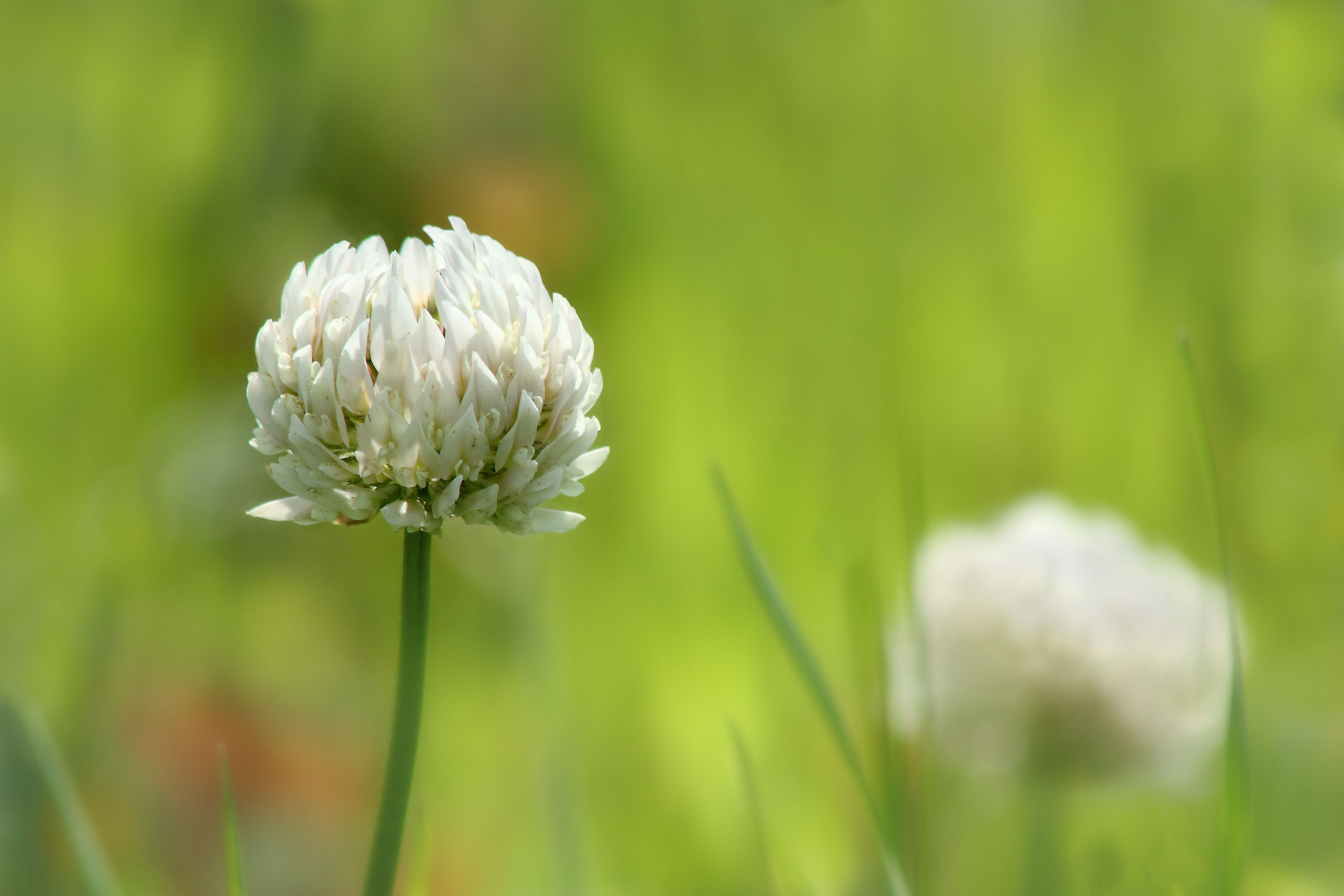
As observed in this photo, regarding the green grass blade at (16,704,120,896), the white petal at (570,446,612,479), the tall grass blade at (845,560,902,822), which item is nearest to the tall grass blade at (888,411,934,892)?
the tall grass blade at (845,560,902,822)

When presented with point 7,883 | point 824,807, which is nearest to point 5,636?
point 7,883

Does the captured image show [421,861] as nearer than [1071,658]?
Yes

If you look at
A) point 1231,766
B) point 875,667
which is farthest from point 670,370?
point 1231,766

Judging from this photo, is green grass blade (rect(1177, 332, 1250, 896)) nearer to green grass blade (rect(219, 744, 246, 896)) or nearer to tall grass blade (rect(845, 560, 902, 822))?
tall grass blade (rect(845, 560, 902, 822))

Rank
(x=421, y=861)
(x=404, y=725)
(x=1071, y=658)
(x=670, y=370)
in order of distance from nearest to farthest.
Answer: (x=404, y=725) < (x=421, y=861) < (x=1071, y=658) < (x=670, y=370)

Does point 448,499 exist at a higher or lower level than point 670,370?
lower

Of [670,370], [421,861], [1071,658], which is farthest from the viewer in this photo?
[670,370]

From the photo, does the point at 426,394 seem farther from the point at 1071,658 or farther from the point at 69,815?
the point at 1071,658
